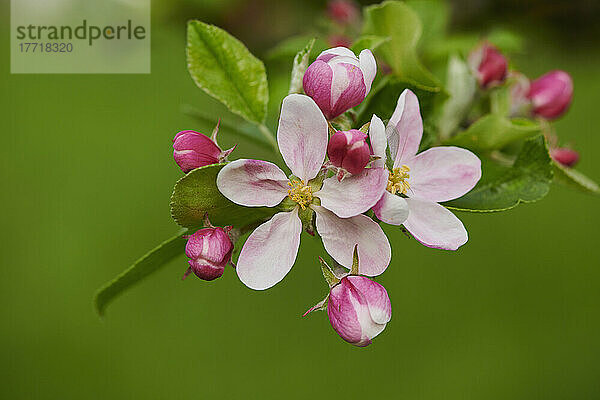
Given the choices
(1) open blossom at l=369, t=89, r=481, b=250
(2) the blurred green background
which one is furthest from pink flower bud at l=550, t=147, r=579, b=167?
(2) the blurred green background

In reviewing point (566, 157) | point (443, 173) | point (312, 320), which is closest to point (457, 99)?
point (566, 157)

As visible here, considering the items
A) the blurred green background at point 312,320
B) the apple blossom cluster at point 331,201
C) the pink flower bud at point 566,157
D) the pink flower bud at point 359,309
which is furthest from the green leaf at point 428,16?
the blurred green background at point 312,320

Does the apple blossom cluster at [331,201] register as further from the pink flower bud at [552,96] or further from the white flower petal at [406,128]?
the pink flower bud at [552,96]

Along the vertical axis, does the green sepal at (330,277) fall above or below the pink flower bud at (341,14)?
below

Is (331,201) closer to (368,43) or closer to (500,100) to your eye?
(368,43)

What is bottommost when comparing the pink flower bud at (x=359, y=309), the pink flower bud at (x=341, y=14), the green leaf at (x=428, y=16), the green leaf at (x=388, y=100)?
the pink flower bud at (x=359, y=309)

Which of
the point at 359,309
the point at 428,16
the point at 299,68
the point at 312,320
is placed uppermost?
the point at 428,16

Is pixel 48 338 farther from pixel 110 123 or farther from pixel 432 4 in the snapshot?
pixel 432 4
